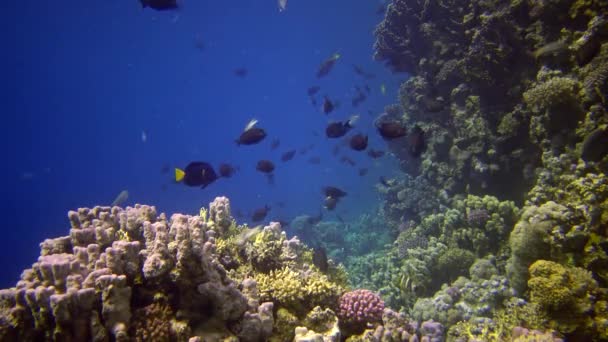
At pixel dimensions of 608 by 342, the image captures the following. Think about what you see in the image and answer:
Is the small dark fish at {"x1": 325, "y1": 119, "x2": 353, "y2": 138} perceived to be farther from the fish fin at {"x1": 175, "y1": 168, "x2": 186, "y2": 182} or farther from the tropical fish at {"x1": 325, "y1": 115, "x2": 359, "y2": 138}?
the fish fin at {"x1": 175, "y1": 168, "x2": 186, "y2": 182}

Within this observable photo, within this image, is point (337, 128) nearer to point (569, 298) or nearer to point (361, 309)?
point (361, 309)

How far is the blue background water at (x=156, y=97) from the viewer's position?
45000mm

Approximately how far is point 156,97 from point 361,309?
98.9 metres

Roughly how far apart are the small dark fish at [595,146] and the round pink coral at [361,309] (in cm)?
504

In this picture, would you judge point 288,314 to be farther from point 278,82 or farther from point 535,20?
point 278,82

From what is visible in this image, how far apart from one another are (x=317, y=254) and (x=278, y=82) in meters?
85.0

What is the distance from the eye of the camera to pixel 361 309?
3.98 metres

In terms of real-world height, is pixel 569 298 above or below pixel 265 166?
below

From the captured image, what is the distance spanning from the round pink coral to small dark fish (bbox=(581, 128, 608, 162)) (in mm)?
5037

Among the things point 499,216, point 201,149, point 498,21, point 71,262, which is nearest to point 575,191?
point 499,216

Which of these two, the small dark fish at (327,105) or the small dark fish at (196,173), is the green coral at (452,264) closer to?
the small dark fish at (327,105)

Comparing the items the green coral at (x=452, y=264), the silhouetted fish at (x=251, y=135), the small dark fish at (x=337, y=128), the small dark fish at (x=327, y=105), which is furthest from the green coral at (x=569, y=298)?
the small dark fish at (x=327, y=105)

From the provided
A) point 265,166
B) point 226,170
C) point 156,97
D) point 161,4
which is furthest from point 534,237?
point 156,97

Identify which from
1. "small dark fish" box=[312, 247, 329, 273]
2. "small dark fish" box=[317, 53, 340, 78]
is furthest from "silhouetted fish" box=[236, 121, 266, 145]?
"small dark fish" box=[317, 53, 340, 78]
